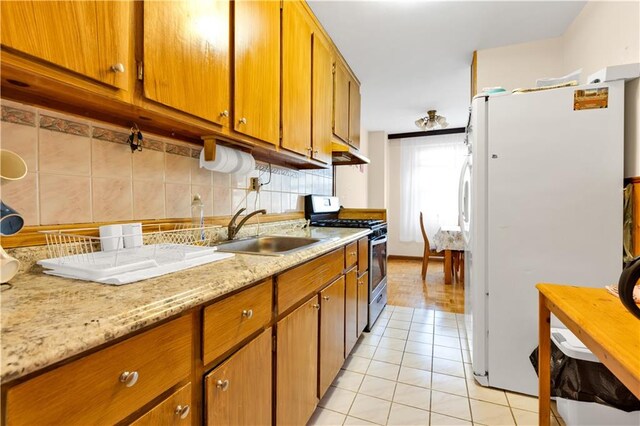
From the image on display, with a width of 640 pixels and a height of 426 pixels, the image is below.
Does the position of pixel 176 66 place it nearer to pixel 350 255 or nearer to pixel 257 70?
pixel 257 70

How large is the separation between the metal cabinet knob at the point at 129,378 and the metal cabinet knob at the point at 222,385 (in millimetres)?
271

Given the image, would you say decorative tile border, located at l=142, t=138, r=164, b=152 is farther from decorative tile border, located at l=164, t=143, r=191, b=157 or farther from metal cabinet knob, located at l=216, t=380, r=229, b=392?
metal cabinet knob, located at l=216, t=380, r=229, b=392

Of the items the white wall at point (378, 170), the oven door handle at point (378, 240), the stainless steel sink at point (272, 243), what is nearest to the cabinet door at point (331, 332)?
the stainless steel sink at point (272, 243)

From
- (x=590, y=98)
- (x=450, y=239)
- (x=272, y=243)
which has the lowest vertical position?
(x=450, y=239)

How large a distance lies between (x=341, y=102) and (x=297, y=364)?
2.11 meters

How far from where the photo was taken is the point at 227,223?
5.49 ft

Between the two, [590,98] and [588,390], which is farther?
[590,98]

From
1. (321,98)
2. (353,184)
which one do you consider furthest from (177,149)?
(353,184)

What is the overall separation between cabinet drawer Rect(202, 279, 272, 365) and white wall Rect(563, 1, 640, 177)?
2.00m

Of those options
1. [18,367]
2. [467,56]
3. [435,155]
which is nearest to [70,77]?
[18,367]

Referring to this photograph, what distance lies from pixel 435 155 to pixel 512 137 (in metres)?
3.96

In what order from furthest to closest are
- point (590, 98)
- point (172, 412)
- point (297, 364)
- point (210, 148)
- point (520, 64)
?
point (520, 64) → point (590, 98) → point (210, 148) → point (297, 364) → point (172, 412)

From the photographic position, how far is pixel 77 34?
72 cm

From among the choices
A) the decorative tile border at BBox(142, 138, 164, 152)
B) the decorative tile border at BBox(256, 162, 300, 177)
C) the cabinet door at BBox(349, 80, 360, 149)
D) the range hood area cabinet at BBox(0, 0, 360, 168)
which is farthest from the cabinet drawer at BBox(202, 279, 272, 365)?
the cabinet door at BBox(349, 80, 360, 149)
